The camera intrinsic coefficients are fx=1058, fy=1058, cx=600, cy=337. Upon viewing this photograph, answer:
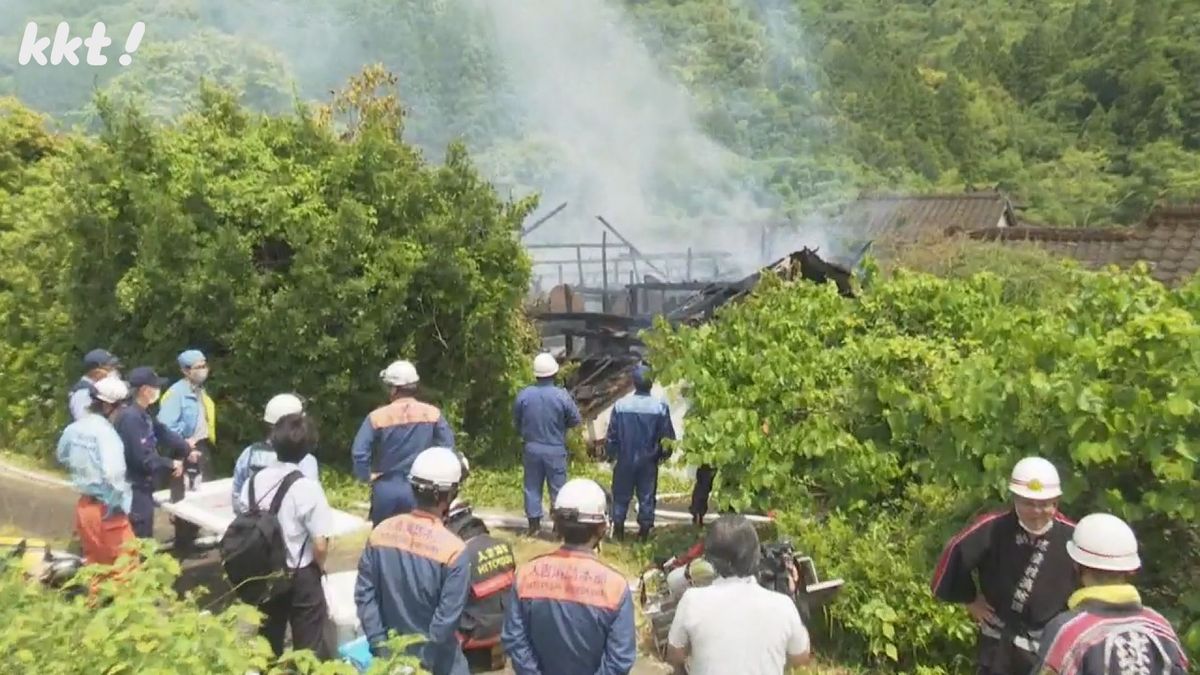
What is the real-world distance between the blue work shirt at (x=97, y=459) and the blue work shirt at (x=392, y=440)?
1266mm

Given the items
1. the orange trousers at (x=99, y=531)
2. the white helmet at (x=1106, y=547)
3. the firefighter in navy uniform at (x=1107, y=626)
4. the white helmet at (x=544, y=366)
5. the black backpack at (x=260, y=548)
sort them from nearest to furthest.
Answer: the firefighter in navy uniform at (x=1107, y=626), the white helmet at (x=1106, y=547), the black backpack at (x=260, y=548), the orange trousers at (x=99, y=531), the white helmet at (x=544, y=366)

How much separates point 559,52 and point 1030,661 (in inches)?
1849

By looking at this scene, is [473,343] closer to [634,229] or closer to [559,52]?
[634,229]

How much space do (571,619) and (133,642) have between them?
1379 mm

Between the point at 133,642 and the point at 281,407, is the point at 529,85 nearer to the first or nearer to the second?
the point at 281,407

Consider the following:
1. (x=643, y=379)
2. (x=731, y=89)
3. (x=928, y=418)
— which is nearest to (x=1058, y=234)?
(x=643, y=379)

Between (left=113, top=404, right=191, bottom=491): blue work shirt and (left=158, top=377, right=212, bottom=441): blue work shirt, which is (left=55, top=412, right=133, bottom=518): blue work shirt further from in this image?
(left=158, top=377, right=212, bottom=441): blue work shirt

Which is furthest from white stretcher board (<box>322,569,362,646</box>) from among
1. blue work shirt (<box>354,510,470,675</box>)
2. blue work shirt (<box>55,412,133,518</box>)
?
blue work shirt (<box>55,412,133,518</box>)

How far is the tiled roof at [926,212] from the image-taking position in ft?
92.6

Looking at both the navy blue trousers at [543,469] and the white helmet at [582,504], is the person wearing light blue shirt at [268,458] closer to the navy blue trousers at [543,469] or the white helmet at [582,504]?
the white helmet at [582,504]

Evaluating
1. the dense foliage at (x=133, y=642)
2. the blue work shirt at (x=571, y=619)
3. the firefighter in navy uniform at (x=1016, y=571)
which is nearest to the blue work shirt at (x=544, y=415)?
the firefighter in navy uniform at (x=1016, y=571)

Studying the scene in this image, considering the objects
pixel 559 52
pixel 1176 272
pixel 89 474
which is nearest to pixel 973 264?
pixel 1176 272

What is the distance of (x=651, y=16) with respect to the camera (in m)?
54.2

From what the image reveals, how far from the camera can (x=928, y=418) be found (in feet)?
19.1
